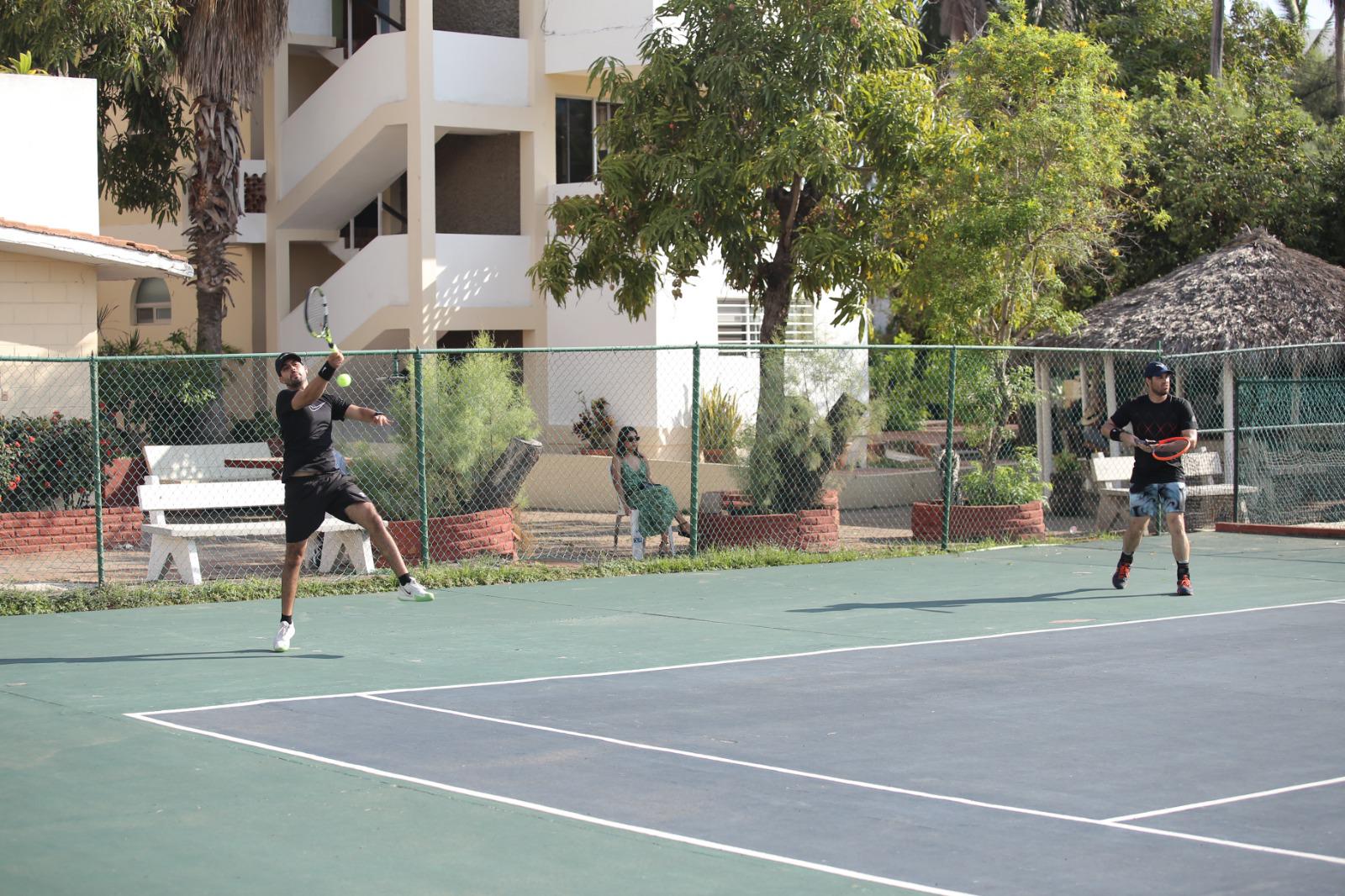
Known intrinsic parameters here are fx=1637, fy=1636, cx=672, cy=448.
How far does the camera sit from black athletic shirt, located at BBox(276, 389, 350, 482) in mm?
11242

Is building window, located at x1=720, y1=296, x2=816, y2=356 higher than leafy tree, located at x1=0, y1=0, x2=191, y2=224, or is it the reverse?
leafy tree, located at x1=0, y1=0, x2=191, y2=224

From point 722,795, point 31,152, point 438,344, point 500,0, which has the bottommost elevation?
point 722,795

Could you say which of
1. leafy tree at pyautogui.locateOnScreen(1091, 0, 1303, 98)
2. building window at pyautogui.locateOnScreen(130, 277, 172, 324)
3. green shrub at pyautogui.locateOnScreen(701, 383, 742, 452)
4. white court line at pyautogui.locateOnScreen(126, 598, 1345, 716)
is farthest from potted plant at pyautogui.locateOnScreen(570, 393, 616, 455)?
leafy tree at pyautogui.locateOnScreen(1091, 0, 1303, 98)

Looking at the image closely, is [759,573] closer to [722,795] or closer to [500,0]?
[722,795]

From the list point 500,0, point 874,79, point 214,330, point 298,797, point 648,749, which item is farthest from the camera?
point 500,0

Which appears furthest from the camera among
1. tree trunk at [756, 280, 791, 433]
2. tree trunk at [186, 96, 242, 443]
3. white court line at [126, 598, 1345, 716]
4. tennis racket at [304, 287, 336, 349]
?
tree trunk at [186, 96, 242, 443]

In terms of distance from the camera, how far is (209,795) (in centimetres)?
724

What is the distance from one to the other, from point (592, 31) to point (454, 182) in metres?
4.01

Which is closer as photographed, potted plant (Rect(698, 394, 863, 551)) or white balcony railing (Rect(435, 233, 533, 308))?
potted plant (Rect(698, 394, 863, 551))

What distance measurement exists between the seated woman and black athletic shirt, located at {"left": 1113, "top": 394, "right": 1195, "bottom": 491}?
470cm

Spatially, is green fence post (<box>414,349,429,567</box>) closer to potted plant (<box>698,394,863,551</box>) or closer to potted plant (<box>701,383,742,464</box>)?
potted plant (<box>698,394,863,551</box>)

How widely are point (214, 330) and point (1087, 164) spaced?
42.4 feet

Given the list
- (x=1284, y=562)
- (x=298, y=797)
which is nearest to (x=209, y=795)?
(x=298, y=797)

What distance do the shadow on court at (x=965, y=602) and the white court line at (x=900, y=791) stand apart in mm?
4911
